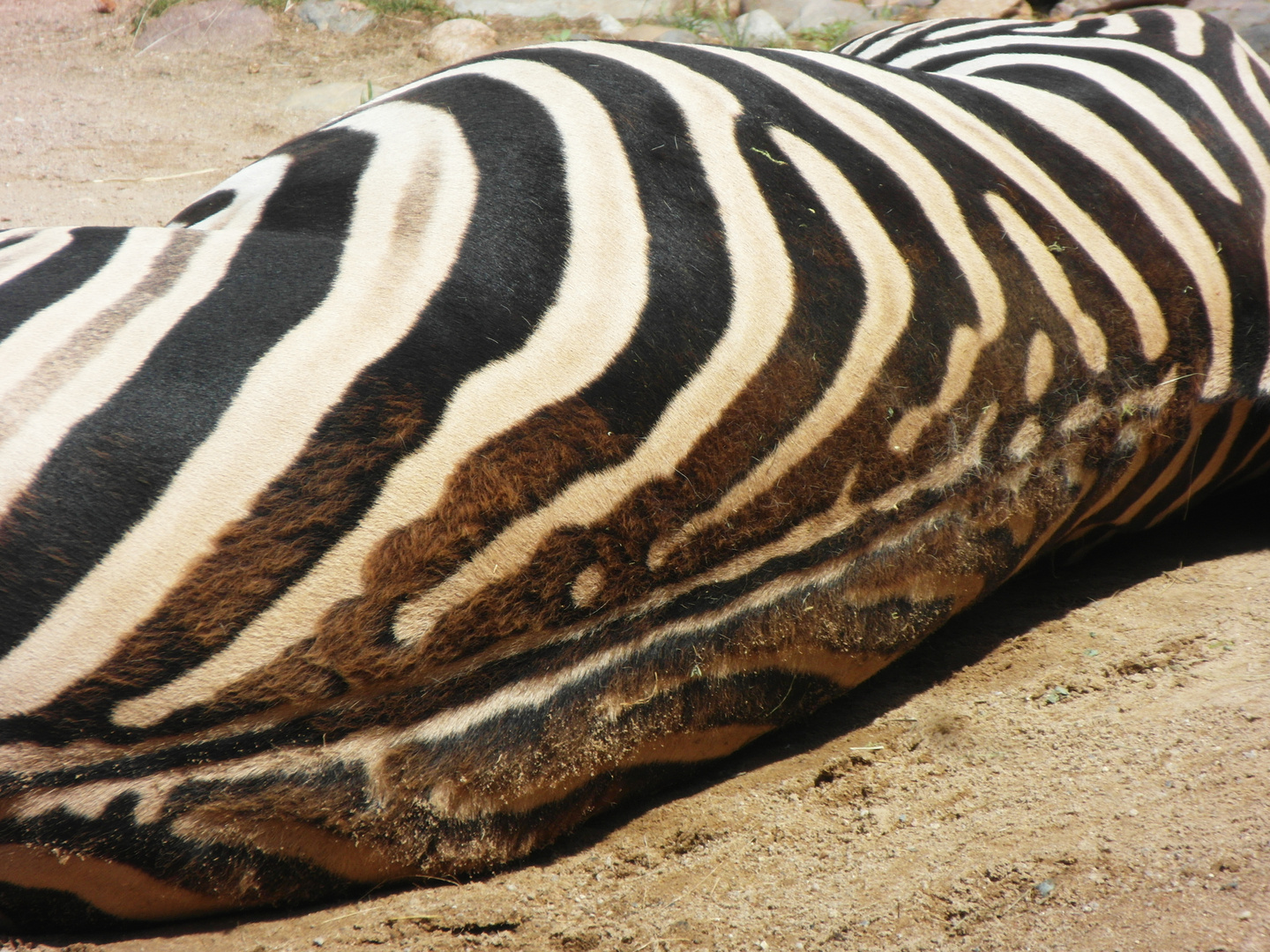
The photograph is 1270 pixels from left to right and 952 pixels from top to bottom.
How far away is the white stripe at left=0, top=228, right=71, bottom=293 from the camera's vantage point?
1.54 m

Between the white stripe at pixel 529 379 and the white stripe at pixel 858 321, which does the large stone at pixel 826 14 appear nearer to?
the white stripe at pixel 858 321

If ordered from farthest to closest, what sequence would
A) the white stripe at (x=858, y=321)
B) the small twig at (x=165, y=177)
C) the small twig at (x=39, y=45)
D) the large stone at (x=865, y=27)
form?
the large stone at (x=865, y=27)
the small twig at (x=39, y=45)
the small twig at (x=165, y=177)
the white stripe at (x=858, y=321)

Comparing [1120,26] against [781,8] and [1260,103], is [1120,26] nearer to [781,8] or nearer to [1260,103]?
[1260,103]

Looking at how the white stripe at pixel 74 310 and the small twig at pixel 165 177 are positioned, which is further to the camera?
the small twig at pixel 165 177

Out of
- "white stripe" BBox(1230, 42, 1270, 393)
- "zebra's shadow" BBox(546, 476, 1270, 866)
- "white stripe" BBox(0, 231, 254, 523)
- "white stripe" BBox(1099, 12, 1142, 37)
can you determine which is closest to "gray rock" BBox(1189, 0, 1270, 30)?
"white stripe" BBox(1099, 12, 1142, 37)

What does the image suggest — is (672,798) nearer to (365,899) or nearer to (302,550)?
(365,899)

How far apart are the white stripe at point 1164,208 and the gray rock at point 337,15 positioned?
21.3 feet

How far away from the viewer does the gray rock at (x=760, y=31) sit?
267 inches

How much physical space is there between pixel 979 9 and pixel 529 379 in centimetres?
708

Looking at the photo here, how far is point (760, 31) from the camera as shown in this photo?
688cm

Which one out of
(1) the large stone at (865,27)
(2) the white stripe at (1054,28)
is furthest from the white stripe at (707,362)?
(1) the large stone at (865,27)

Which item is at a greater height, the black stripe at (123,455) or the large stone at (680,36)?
the large stone at (680,36)

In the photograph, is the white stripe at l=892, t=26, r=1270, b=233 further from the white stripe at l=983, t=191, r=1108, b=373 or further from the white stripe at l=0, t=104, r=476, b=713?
the white stripe at l=0, t=104, r=476, b=713

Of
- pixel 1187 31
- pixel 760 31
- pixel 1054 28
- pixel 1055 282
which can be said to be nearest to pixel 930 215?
pixel 1055 282
